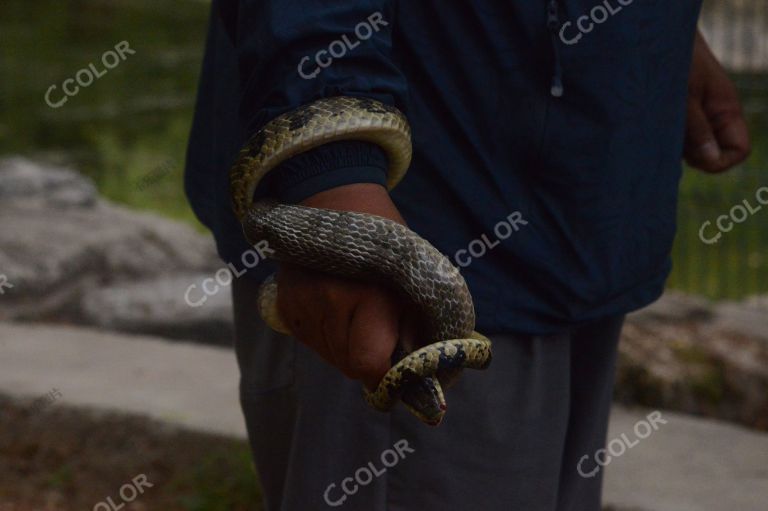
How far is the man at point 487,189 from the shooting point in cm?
168

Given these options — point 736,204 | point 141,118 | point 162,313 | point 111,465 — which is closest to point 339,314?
point 111,465

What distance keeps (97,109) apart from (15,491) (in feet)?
18.7

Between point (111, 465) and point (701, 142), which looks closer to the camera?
point (701, 142)

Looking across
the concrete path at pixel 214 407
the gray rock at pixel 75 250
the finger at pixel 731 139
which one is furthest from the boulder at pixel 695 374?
the gray rock at pixel 75 250

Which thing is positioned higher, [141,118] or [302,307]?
[302,307]

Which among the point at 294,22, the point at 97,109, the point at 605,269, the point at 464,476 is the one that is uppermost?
the point at 294,22

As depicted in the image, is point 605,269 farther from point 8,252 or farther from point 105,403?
point 8,252

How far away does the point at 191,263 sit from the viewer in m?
5.45

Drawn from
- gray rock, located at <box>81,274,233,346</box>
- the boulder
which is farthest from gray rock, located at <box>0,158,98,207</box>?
the boulder

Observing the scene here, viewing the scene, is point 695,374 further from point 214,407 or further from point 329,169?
point 329,169

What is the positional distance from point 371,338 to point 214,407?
2.59 meters

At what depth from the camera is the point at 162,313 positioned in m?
4.96

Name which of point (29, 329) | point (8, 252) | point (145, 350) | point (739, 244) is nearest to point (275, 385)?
point (145, 350)

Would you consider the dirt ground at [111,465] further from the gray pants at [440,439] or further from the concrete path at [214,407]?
the gray pants at [440,439]
